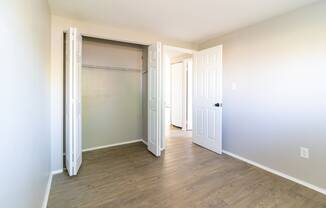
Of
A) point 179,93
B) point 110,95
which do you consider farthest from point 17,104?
point 179,93

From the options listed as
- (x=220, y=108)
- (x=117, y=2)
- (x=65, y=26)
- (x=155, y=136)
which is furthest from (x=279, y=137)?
(x=65, y=26)

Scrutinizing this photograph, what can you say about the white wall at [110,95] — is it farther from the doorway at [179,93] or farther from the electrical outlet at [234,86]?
the electrical outlet at [234,86]

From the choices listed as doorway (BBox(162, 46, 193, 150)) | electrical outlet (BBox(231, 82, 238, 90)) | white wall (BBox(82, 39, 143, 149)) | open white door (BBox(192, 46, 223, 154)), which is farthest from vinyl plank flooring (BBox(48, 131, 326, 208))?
doorway (BBox(162, 46, 193, 150))

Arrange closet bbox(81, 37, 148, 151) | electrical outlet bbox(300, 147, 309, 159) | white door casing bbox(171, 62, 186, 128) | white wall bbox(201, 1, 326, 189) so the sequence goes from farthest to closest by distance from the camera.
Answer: white door casing bbox(171, 62, 186, 128)
closet bbox(81, 37, 148, 151)
electrical outlet bbox(300, 147, 309, 159)
white wall bbox(201, 1, 326, 189)

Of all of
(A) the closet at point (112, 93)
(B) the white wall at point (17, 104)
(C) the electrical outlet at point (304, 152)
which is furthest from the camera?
(A) the closet at point (112, 93)

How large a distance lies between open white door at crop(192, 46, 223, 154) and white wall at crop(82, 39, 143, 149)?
1.33 m

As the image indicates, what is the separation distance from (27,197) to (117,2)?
7.37 ft

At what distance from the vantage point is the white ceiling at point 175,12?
2.23 metres

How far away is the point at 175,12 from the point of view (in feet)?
8.18

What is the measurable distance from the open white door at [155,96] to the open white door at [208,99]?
101 centimetres

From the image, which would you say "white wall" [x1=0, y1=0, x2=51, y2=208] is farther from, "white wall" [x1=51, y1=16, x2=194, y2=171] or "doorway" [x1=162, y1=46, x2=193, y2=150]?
"doorway" [x1=162, y1=46, x2=193, y2=150]

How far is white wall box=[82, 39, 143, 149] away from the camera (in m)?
3.55

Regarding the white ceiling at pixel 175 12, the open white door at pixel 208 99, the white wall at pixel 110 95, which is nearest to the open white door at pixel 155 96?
the white ceiling at pixel 175 12

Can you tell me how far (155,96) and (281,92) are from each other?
2.01 metres
